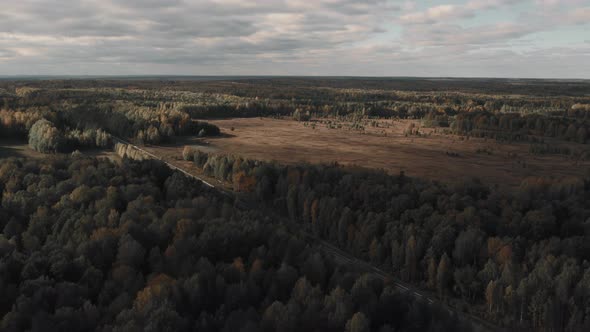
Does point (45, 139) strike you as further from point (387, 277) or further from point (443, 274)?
point (443, 274)

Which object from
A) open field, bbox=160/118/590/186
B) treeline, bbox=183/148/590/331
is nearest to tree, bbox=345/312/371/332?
treeline, bbox=183/148/590/331

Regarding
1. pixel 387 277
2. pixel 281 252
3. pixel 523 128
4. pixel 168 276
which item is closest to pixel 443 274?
pixel 387 277

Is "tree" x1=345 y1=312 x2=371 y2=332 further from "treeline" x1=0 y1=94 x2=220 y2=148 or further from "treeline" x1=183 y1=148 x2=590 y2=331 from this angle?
"treeline" x1=0 y1=94 x2=220 y2=148

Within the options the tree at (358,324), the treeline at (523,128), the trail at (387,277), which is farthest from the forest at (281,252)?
the treeline at (523,128)

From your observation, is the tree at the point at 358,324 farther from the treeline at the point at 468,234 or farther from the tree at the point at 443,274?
the tree at the point at 443,274

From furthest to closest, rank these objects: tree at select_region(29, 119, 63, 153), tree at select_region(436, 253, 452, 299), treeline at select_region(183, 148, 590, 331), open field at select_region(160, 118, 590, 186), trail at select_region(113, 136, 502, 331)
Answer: tree at select_region(29, 119, 63, 153) → open field at select_region(160, 118, 590, 186) → tree at select_region(436, 253, 452, 299) → trail at select_region(113, 136, 502, 331) → treeline at select_region(183, 148, 590, 331)
